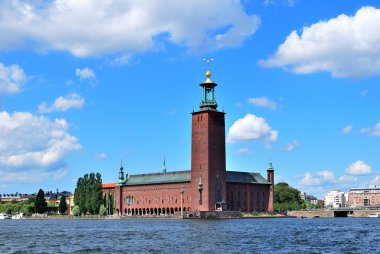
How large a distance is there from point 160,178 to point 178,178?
7633 millimetres

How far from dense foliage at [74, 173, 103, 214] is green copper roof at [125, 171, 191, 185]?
9.24m

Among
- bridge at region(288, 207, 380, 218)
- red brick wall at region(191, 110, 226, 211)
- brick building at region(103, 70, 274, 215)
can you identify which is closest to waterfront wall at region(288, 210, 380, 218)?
bridge at region(288, 207, 380, 218)

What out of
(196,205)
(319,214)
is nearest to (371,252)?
(196,205)

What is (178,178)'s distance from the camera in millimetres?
129125

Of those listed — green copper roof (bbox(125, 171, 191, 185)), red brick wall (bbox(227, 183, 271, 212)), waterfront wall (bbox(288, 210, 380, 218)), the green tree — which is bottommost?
waterfront wall (bbox(288, 210, 380, 218))

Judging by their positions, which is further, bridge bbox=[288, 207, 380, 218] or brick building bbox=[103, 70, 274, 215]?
bridge bbox=[288, 207, 380, 218]

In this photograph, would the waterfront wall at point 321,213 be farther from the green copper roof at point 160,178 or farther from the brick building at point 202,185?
the green copper roof at point 160,178

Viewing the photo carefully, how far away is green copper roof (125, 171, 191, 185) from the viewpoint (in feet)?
421

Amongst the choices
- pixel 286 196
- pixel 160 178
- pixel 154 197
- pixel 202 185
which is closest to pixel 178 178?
pixel 160 178

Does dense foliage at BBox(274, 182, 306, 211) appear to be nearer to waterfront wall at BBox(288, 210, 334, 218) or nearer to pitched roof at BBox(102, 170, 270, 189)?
waterfront wall at BBox(288, 210, 334, 218)

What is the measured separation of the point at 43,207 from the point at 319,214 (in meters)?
66.6

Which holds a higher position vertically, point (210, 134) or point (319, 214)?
point (210, 134)

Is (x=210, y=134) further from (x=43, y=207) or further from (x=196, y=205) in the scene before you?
(x=43, y=207)

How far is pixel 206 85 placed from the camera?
11738 centimetres
